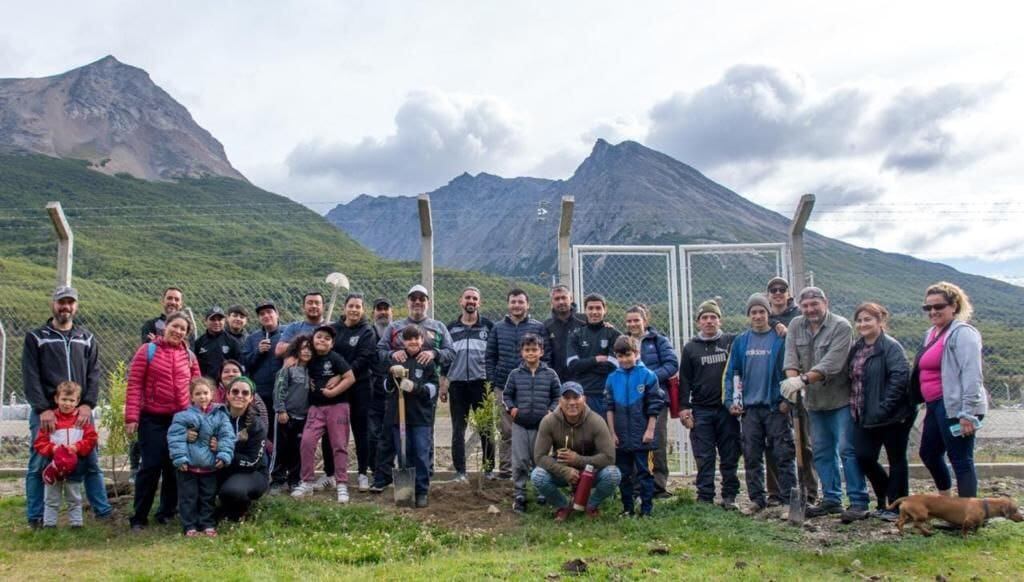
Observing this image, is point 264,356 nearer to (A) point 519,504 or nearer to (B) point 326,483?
(B) point 326,483

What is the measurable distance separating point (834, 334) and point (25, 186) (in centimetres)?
12378

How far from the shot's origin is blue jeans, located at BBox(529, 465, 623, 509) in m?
6.51

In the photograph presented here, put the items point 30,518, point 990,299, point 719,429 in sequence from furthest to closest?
point 990,299, point 719,429, point 30,518

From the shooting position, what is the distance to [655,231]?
10619 centimetres

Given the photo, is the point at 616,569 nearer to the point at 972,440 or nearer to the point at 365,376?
the point at 972,440

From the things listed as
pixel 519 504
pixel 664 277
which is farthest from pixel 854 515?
pixel 664 277

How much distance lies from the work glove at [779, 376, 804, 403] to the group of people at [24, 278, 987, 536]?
1 cm

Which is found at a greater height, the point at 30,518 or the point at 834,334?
the point at 834,334

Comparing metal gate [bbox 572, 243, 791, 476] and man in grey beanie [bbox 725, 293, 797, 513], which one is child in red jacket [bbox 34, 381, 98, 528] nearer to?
metal gate [bbox 572, 243, 791, 476]

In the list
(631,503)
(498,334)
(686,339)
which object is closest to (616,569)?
(631,503)

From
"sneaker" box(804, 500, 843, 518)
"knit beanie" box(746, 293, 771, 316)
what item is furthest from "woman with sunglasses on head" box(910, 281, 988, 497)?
"knit beanie" box(746, 293, 771, 316)

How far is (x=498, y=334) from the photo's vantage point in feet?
25.0

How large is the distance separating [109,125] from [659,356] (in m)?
196

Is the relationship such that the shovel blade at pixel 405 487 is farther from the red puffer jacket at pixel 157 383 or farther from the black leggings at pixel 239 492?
the red puffer jacket at pixel 157 383
